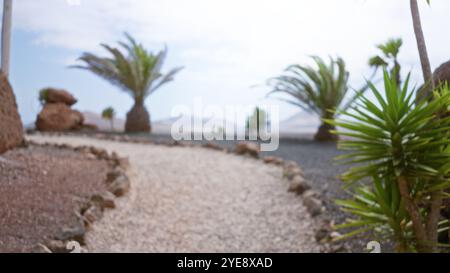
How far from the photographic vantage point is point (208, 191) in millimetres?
6230

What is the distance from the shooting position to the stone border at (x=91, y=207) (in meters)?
3.79

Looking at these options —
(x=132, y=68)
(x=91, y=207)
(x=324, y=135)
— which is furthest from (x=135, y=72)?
(x=91, y=207)

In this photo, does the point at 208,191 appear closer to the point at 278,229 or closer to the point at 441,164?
the point at 278,229

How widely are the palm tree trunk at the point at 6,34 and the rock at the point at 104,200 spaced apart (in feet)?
5.03

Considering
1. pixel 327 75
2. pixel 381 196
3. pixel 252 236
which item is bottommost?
pixel 252 236

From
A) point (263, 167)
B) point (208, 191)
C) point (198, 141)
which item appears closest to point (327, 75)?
point (198, 141)

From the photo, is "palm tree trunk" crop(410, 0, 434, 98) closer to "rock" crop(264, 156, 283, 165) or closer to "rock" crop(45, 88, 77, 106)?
"rock" crop(264, 156, 283, 165)

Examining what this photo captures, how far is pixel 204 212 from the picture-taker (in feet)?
18.1

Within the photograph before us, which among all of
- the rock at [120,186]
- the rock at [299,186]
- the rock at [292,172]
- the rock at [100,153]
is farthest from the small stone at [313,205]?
the rock at [100,153]

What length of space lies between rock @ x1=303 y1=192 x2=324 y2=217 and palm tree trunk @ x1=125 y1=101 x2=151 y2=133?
8.08m

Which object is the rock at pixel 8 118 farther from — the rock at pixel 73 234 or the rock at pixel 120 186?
the rock at pixel 73 234

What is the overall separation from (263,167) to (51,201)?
3.79 m

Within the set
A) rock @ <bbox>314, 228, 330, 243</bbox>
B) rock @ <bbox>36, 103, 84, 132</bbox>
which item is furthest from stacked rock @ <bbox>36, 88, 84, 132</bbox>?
rock @ <bbox>314, 228, 330, 243</bbox>
